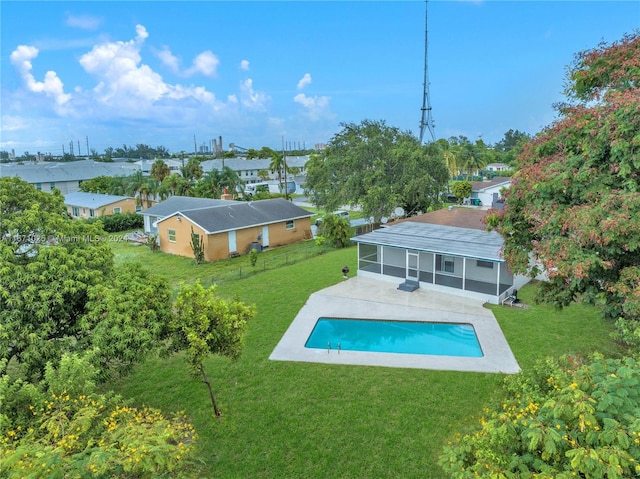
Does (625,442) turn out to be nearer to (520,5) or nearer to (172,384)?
(172,384)

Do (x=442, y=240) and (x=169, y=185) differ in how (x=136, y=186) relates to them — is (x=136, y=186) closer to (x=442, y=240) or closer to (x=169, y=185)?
(x=169, y=185)

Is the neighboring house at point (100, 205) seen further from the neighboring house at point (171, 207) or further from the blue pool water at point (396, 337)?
the blue pool water at point (396, 337)

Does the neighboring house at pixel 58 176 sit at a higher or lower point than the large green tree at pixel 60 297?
higher

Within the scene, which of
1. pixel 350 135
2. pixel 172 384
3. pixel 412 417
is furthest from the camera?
pixel 350 135

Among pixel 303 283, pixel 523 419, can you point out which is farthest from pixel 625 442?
pixel 303 283

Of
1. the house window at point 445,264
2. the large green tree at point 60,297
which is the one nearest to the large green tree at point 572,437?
the large green tree at point 60,297

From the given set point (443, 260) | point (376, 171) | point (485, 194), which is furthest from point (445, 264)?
point (485, 194)
